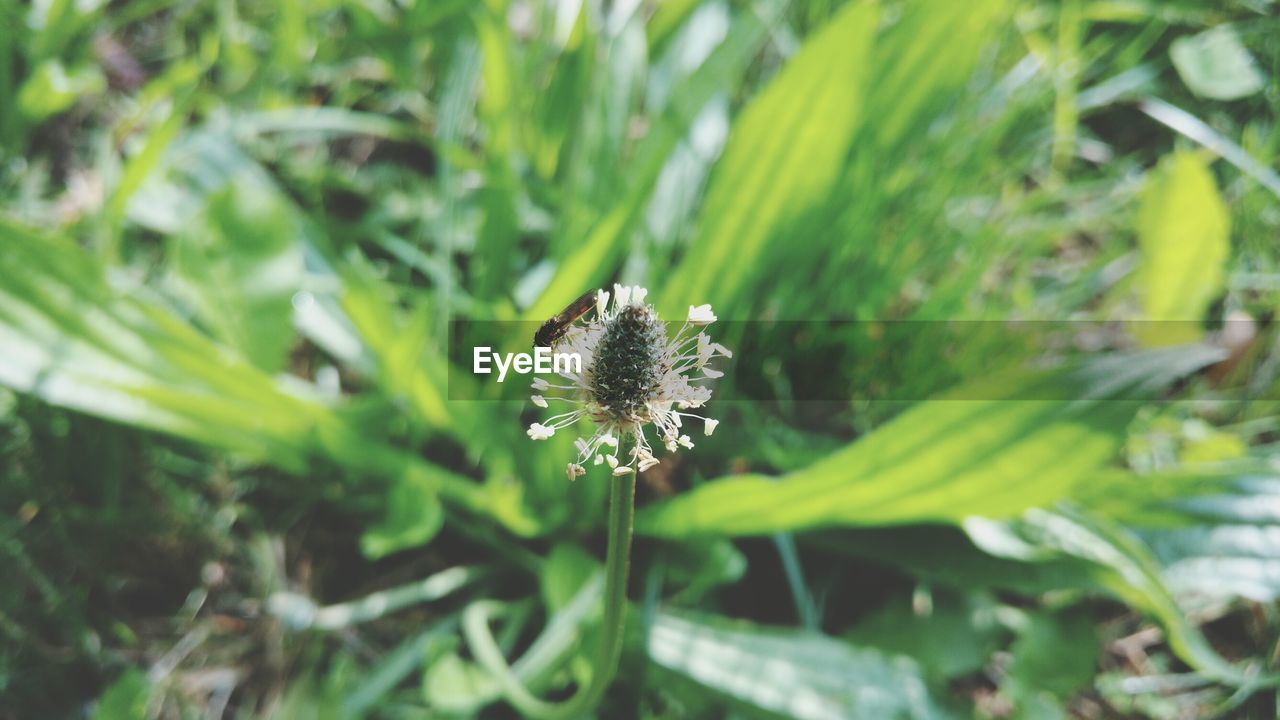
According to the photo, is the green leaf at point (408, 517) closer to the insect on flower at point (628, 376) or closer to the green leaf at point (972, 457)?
the green leaf at point (972, 457)

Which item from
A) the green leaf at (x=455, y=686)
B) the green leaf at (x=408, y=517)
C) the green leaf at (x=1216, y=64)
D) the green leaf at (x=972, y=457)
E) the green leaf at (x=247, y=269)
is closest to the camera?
the green leaf at (x=972, y=457)

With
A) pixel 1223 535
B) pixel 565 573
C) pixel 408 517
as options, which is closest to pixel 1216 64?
pixel 1223 535

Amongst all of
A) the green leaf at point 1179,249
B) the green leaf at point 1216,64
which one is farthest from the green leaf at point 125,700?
the green leaf at point 1216,64

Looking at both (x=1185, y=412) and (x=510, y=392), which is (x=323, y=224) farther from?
(x=1185, y=412)

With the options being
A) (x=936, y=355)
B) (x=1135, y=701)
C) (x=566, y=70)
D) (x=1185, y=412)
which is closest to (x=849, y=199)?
(x=936, y=355)

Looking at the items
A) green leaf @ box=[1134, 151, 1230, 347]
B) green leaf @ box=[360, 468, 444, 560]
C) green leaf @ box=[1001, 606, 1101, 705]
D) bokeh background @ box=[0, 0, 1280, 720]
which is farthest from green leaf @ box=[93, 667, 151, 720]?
green leaf @ box=[1134, 151, 1230, 347]

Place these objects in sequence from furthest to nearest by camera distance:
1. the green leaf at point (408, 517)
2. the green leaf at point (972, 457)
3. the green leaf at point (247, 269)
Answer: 1. the green leaf at point (247, 269)
2. the green leaf at point (408, 517)
3. the green leaf at point (972, 457)

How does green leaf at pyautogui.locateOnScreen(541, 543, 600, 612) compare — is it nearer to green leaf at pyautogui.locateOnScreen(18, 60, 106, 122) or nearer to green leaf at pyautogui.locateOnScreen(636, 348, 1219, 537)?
green leaf at pyautogui.locateOnScreen(636, 348, 1219, 537)
